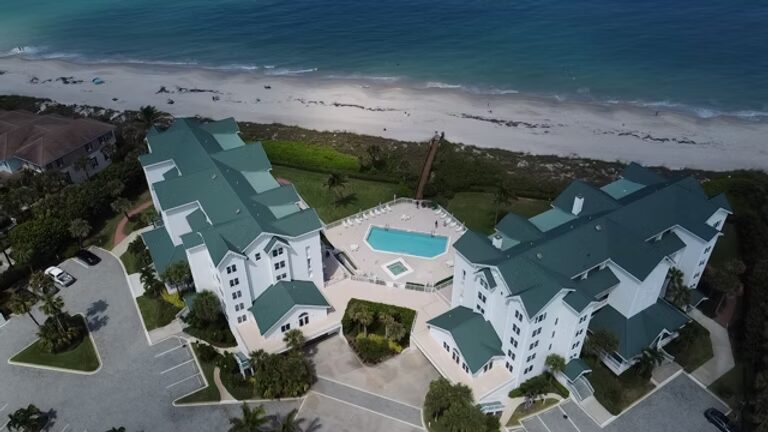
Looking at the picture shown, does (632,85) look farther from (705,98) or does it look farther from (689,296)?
(689,296)

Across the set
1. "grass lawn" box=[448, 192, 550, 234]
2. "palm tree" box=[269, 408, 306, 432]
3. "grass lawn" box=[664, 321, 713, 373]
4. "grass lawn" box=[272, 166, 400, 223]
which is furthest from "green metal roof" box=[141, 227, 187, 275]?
"grass lawn" box=[664, 321, 713, 373]

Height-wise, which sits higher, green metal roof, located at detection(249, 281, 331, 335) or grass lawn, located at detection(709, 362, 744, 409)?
green metal roof, located at detection(249, 281, 331, 335)

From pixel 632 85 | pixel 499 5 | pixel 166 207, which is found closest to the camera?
pixel 166 207

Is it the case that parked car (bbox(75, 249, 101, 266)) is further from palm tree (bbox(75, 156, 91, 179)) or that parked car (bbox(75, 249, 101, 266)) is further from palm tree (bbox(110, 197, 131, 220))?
palm tree (bbox(75, 156, 91, 179))

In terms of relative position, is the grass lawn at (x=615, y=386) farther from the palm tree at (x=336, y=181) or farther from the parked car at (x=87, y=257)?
the parked car at (x=87, y=257)

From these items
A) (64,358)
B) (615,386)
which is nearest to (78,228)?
(64,358)

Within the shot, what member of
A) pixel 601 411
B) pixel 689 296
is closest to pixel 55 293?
pixel 601 411
